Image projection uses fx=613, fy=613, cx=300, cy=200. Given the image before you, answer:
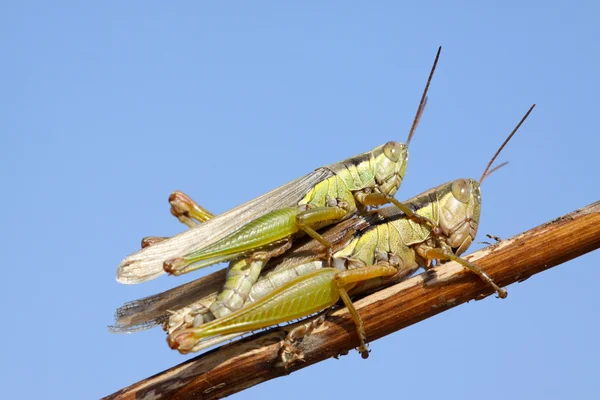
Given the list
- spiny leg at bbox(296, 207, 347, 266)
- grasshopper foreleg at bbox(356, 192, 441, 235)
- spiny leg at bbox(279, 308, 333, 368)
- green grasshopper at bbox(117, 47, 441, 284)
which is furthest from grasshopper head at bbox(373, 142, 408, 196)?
spiny leg at bbox(279, 308, 333, 368)

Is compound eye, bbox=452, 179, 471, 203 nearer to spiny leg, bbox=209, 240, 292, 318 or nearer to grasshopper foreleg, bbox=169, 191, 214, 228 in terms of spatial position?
spiny leg, bbox=209, 240, 292, 318

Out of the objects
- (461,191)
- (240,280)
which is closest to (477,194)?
(461,191)

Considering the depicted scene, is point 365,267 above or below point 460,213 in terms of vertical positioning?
below

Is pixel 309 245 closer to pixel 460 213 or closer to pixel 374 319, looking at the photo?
pixel 374 319

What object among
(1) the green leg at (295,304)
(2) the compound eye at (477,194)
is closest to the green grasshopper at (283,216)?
(1) the green leg at (295,304)

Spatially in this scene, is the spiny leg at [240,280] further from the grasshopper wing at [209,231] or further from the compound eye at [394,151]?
the compound eye at [394,151]

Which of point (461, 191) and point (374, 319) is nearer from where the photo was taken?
point (374, 319)

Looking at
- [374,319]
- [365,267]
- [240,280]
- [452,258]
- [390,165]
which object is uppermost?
[390,165]

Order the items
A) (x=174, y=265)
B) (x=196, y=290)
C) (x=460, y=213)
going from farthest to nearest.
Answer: (x=460, y=213), (x=196, y=290), (x=174, y=265)
